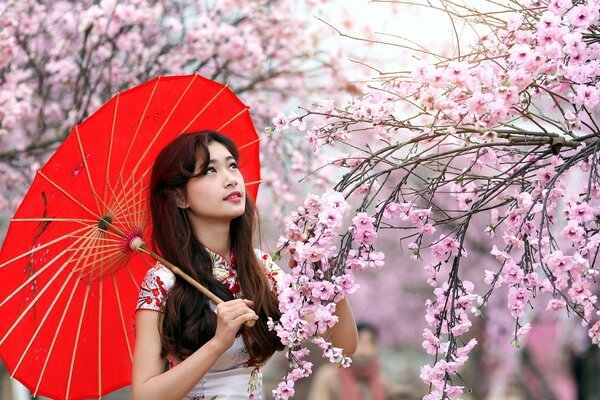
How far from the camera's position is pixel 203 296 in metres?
2.79

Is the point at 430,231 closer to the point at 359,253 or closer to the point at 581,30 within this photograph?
the point at 359,253

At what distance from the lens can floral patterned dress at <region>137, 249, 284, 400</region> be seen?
278 centimetres

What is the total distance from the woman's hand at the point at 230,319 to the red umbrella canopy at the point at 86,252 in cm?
52

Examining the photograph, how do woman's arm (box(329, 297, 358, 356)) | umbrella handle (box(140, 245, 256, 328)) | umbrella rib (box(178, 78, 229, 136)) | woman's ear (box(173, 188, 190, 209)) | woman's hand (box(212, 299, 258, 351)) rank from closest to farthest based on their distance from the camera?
woman's hand (box(212, 299, 258, 351))
umbrella handle (box(140, 245, 256, 328))
woman's arm (box(329, 297, 358, 356))
woman's ear (box(173, 188, 190, 209))
umbrella rib (box(178, 78, 229, 136))

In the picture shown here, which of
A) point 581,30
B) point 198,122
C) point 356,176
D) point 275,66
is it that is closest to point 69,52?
point 275,66

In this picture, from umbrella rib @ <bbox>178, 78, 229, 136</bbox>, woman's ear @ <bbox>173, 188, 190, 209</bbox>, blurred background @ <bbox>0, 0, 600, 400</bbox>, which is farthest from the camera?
blurred background @ <bbox>0, 0, 600, 400</bbox>

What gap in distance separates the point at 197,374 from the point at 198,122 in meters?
0.91

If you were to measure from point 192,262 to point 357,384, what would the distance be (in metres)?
4.65

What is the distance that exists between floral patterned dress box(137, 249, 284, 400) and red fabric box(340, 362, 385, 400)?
4451 millimetres

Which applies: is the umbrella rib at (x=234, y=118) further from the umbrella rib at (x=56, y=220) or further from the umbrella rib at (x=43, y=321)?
the umbrella rib at (x=43, y=321)

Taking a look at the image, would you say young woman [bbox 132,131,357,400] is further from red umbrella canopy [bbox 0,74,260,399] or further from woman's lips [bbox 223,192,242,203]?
red umbrella canopy [bbox 0,74,260,399]

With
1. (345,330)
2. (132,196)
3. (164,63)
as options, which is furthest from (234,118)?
(164,63)

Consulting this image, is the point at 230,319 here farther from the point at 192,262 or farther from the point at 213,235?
the point at 213,235

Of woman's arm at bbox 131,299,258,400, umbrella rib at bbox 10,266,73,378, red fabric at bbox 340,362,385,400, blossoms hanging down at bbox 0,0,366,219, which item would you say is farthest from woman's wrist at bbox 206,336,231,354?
red fabric at bbox 340,362,385,400
